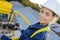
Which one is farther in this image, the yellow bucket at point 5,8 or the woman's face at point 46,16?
the yellow bucket at point 5,8

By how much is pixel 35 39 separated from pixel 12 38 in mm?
296

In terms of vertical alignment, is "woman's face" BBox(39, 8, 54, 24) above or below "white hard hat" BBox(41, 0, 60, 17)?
below

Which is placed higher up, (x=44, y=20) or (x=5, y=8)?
(x=44, y=20)

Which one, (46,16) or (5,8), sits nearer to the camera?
(46,16)

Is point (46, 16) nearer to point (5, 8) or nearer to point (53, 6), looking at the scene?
point (53, 6)

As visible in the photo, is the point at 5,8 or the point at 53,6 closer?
the point at 53,6

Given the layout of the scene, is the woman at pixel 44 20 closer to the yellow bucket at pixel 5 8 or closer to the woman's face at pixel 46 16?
the woman's face at pixel 46 16

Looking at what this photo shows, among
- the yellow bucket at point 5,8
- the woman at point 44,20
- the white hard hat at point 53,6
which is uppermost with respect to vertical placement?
the white hard hat at point 53,6

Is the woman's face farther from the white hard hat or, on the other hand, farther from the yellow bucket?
the yellow bucket

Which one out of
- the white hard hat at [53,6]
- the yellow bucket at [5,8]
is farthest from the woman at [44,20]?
the yellow bucket at [5,8]

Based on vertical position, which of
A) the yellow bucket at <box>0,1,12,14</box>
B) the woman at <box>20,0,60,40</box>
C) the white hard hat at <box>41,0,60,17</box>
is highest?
the white hard hat at <box>41,0,60,17</box>

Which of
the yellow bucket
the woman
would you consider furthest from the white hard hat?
the yellow bucket

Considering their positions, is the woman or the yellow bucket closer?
the woman

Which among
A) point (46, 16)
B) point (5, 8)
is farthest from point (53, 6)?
point (5, 8)
